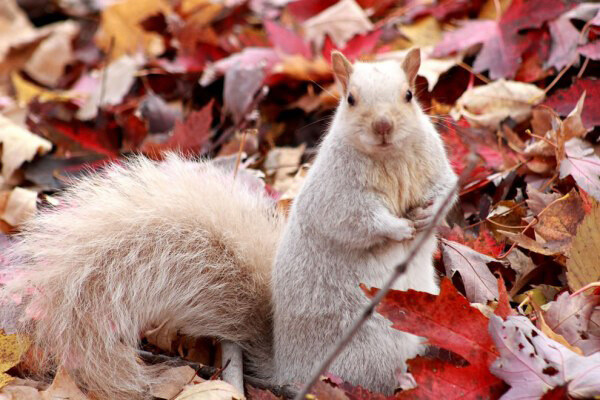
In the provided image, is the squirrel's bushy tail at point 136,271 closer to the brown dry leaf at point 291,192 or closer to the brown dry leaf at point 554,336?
the brown dry leaf at point 291,192

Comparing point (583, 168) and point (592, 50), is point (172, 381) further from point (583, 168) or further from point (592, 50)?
point (592, 50)

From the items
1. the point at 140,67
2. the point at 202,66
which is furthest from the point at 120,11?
the point at 202,66

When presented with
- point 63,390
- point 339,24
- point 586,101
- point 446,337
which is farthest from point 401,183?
point 339,24

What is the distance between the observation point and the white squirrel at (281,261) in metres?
1.68

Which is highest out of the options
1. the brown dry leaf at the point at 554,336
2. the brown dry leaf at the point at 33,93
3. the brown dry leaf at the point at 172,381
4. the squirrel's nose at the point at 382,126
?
the squirrel's nose at the point at 382,126

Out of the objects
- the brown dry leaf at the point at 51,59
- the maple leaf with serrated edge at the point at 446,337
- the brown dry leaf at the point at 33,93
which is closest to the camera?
the maple leaf with serrated edge at the point at 446,337

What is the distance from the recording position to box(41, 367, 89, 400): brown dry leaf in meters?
1.67

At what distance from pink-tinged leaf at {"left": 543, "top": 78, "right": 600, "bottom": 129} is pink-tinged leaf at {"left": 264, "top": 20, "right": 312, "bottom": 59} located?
3.25 ft

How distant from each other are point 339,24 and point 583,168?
1.53 meters

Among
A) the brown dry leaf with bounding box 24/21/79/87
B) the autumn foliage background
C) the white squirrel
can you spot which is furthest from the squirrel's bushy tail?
the brown dry leaf with bounding box 24/21/79/87

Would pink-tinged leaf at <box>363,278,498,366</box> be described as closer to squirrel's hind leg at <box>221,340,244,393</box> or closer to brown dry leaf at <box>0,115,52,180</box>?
squirrel's hind leg at <box>221,340,244,393</box>

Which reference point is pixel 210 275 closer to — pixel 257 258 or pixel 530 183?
pixel 257 258

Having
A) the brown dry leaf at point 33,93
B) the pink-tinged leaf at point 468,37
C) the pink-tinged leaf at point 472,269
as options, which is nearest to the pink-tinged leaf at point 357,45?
the pink-tinged leaf at point 468,37

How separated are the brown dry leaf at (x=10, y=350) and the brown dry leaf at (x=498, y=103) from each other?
155 centimetres
